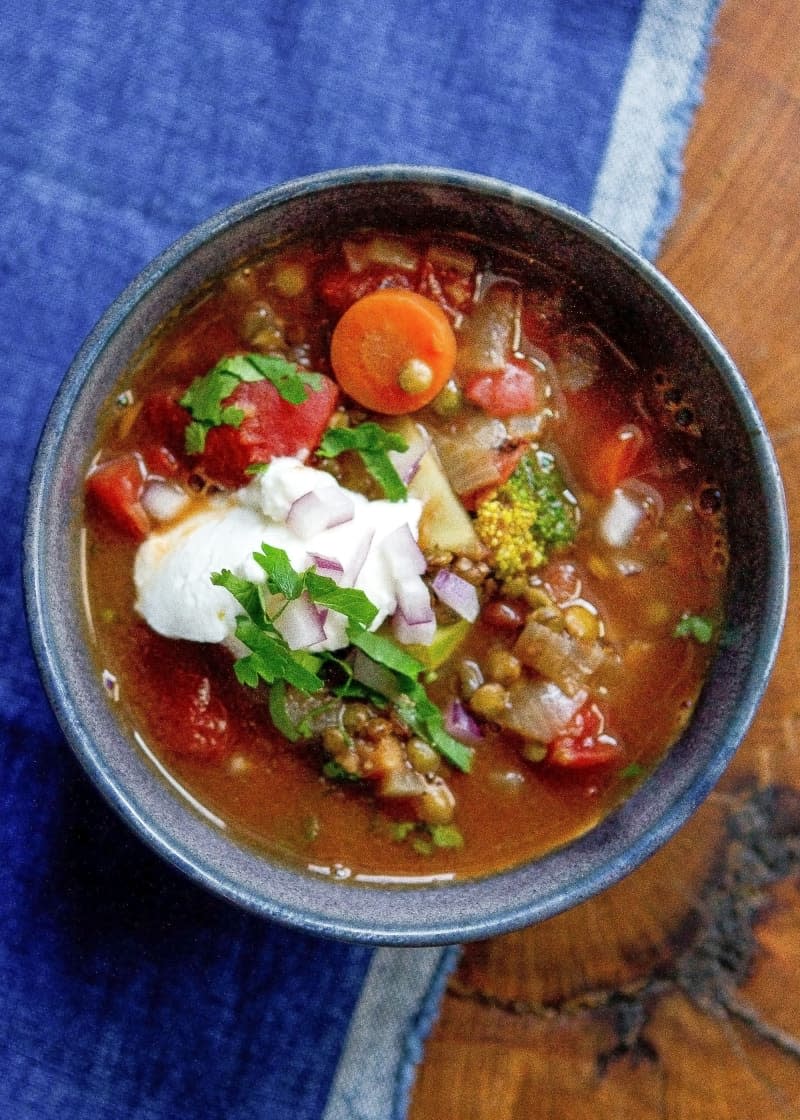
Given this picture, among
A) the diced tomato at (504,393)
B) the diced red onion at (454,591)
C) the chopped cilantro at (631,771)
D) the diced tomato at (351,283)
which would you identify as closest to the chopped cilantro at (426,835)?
the chopped cilantro at (631,771)

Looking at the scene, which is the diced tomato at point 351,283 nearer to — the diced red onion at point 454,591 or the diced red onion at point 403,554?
the diced red onion at point 403,554

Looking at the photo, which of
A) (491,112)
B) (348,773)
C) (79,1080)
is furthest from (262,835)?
(491,112)

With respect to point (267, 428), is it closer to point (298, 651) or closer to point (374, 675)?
point (298, 651)

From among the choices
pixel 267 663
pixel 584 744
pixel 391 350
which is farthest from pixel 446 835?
pixel 391 350

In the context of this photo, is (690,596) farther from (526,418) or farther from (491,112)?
(491,112)

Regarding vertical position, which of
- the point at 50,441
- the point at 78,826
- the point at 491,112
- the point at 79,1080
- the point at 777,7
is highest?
the point at 777,7

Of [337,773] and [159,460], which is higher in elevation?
[159,460]
